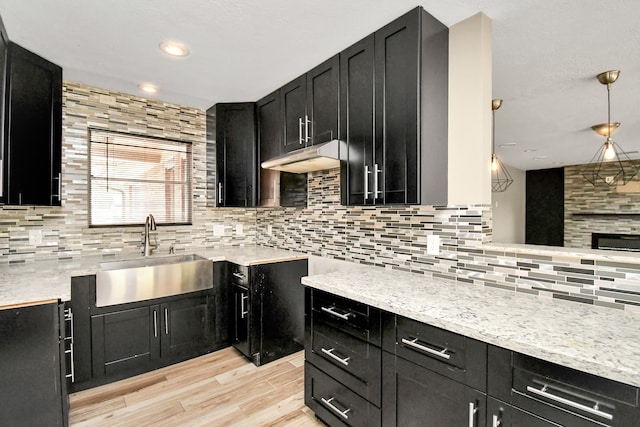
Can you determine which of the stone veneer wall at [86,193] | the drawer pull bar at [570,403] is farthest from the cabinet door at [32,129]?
the drawer pull bar at [570,403]

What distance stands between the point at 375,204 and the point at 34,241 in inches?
105

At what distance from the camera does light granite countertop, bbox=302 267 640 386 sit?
951mm

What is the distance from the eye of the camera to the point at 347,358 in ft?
5.60

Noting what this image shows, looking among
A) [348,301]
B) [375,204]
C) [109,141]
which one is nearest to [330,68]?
[375,204]

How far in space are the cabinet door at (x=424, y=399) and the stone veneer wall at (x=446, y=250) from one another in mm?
708

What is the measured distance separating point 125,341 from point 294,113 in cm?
220

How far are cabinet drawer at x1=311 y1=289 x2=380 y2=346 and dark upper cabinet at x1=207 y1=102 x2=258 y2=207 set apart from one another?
57.0 inches

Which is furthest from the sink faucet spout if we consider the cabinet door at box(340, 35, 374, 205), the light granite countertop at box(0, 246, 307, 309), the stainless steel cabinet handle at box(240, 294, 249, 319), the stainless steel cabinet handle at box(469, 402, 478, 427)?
the stainless steel cabinet handle at box(469, 402, 478, 427)

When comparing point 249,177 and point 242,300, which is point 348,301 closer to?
point 242,300

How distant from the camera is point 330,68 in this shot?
2.18 m

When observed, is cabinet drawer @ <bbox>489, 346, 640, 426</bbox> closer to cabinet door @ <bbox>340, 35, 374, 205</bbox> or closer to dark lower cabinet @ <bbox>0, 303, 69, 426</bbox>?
A: cabinet door @ <bbox>340, 35, 374, 205</bbox>

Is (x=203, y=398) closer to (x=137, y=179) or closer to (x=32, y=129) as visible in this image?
(x=137, y=179)

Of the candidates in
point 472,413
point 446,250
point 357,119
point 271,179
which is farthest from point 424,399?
point 271,179

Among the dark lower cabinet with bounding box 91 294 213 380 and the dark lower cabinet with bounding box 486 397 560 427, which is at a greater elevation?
the dark lower cabinet with bounding box 486 397 560 427
